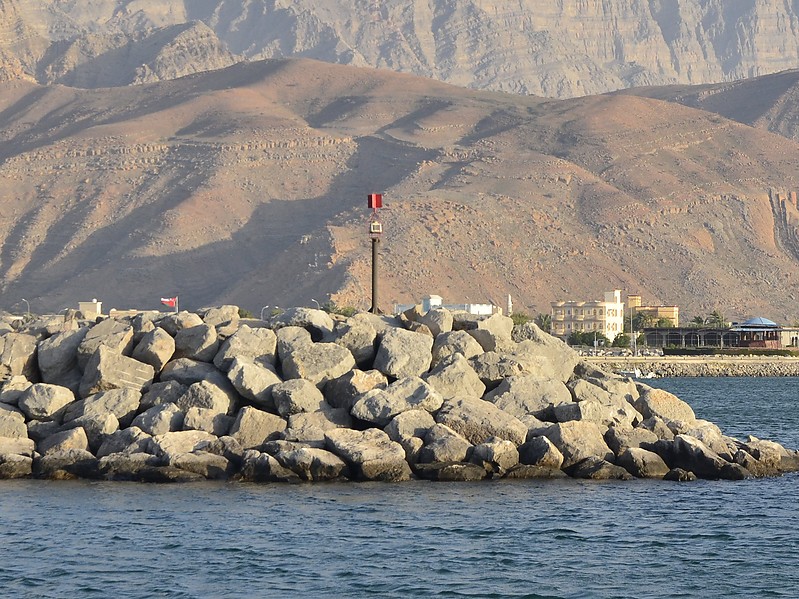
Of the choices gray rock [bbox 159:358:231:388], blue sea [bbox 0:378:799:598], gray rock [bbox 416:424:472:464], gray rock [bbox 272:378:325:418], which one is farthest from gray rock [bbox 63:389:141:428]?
gray rock [bbox 416:424:472:464]

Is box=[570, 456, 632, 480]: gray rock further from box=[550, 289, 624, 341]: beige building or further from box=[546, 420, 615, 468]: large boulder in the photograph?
box=[550, 289, 624, 341]: beige building

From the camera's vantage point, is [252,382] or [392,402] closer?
[392,402]

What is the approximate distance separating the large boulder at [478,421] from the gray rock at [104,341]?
914 centimetres

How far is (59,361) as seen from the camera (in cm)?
4350

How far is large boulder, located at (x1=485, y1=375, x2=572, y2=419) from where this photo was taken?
1624 inches

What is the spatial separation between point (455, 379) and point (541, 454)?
350 cm

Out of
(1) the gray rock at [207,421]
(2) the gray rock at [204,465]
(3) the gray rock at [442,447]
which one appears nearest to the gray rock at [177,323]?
(1) the gray rock at [207,421]

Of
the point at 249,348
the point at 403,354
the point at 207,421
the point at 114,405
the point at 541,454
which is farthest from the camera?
the point at 249,348

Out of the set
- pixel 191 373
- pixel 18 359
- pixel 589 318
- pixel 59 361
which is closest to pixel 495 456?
pixel 191 373

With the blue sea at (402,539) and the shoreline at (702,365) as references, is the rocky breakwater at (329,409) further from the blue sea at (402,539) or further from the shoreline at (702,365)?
the shoreline at (702,365)

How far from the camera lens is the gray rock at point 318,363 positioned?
4144 cm

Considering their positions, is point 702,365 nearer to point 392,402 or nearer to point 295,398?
point 392,402

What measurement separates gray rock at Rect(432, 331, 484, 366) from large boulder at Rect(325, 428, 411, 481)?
487cm

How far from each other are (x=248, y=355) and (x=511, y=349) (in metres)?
7.29
